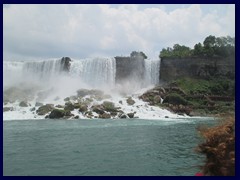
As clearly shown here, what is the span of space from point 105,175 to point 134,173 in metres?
0.97

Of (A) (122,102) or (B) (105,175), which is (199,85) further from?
(B) (105,175)

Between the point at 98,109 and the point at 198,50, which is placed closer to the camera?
the point at 98,109

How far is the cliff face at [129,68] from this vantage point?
57.5m

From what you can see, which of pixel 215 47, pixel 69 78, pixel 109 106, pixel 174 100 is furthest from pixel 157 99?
pixel 215 47

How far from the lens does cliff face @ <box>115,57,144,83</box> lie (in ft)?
189

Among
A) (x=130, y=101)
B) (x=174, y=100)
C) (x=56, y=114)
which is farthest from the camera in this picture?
(x=174, y=100)

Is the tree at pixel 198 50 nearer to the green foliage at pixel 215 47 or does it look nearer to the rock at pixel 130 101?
the green foliage at pixel 215 47

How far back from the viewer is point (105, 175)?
35.7ft

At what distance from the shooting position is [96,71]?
55.5 m

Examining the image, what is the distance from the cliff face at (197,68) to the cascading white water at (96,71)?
27.9ft

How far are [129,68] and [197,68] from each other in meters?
11.3

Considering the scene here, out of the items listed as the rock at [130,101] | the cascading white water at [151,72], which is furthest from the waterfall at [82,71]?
the rock at [130,101]

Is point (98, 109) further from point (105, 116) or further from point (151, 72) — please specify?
point (151, 72)

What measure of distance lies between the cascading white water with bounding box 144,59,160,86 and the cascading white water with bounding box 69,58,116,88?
5435mm
